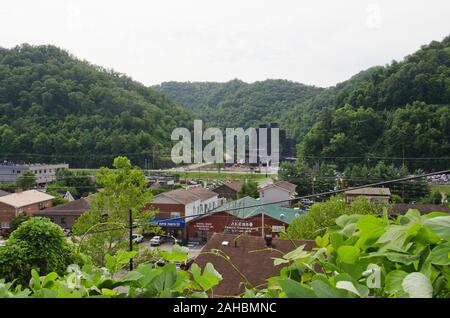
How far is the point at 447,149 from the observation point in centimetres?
2748

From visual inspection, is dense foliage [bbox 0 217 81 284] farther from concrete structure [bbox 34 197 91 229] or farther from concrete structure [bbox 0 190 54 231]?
concrete structure [bbox 0 190 54 231]

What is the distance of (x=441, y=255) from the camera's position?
1.52ft

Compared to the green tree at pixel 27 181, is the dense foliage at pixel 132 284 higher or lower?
higher

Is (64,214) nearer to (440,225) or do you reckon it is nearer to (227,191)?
(227,191)

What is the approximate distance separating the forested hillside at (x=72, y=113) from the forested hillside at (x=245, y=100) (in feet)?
25.0

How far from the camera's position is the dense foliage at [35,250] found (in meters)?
6.61

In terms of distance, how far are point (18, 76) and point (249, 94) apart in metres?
26.4

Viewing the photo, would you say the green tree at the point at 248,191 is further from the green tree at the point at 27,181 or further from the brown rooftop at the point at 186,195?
the green tree at the point at 27,181

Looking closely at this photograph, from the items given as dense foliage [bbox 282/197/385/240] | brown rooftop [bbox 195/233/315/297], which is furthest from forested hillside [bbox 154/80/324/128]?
brown rooftop [bbox 195/233/315/297]

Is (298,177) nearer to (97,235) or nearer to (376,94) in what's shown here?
(376,94)

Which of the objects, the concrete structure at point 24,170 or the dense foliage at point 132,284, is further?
the concrete structure at point 24,170

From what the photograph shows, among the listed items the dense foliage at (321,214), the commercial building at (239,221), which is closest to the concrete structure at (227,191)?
the commercial building at (239,221)

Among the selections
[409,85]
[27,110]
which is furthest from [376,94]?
[27,110]

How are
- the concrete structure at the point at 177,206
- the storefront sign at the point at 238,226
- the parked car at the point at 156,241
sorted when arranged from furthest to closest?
the concrete structure at the point at 177,206 < the parked car at the point at 156,241 < the storefront sign at the point at 238,226
